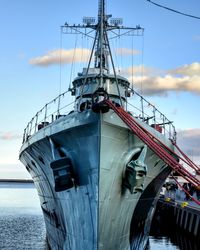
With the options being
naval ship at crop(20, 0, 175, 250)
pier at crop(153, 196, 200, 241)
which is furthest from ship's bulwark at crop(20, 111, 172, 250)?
pier at crop(153, 196, 200, 241)

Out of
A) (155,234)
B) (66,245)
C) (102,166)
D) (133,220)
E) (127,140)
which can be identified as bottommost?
(155,234)

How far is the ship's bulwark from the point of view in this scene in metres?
9.97

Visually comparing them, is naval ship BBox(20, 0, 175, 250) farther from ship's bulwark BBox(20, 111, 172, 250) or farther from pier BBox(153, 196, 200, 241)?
pier BBox(153, 196, 200, 241)

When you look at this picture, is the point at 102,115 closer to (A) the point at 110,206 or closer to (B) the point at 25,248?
(A) the point at 110,206

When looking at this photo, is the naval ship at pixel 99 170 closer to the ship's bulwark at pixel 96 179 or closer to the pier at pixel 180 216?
the ship's bulwark at pixel 96 179

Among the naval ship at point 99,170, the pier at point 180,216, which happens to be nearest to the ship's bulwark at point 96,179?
the naval ship at point 99,170

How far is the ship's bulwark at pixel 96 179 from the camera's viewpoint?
997 cm

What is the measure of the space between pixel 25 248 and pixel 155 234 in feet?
31.8

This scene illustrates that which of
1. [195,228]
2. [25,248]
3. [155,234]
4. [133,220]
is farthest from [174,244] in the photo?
[133,220]

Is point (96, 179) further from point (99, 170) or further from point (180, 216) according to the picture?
point (180, 216)

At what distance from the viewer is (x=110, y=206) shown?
10.3 meters

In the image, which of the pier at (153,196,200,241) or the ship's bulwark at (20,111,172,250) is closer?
the ship's bulwark at (20,111,172,250)

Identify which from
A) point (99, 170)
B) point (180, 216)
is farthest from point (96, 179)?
point (180, 216)

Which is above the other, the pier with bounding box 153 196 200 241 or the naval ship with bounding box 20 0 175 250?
the naval ship with bounding box 20 0 175 250
